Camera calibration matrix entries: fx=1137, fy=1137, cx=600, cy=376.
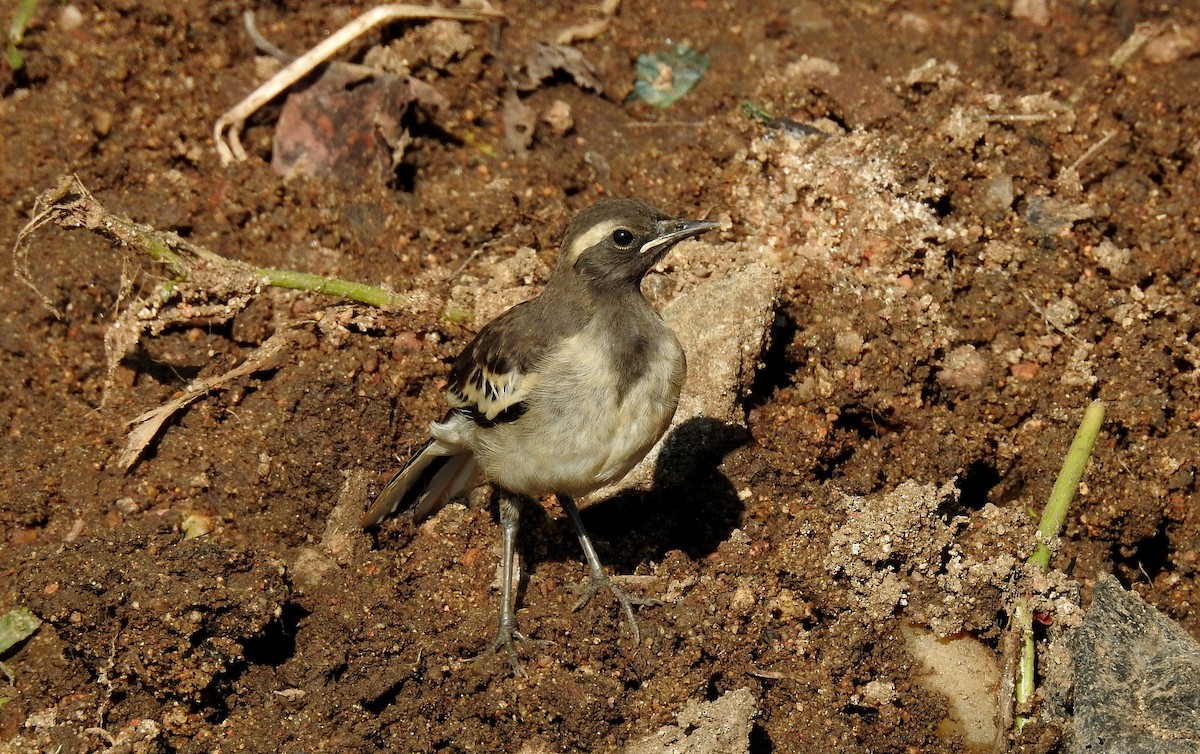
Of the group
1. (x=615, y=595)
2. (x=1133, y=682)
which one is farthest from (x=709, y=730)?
(x=1133, y=682)

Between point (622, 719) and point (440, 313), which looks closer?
point (622, 719)

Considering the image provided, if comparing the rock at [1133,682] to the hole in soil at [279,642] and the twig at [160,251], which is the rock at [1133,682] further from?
the twig at [160,251]

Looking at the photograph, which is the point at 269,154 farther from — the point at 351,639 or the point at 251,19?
the point at 351,639

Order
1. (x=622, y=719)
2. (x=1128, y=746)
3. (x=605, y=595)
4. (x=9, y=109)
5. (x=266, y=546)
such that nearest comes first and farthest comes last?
(x=1128, y=746) < (x=622, y=719) < (x=605, y=595) < (x=266, y=546) < (x=9, y=109)

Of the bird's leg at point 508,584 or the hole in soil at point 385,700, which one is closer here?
the hole in soil at point 385,700

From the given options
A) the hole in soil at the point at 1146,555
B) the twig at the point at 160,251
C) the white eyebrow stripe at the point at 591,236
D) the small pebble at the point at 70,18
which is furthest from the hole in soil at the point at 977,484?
the small pebble at the point at 70,18

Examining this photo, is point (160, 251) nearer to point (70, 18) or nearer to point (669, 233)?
point (70, 18)

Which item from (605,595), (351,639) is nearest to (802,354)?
(605,595)

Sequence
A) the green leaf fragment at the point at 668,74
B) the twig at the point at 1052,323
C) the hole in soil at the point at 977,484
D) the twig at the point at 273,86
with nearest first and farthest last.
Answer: the hole in soil at the point at 977,484 < the twig at the point at 1052,323 < the twig at the point at 273,86 < the green leaf fragment at the point at 668,74
